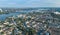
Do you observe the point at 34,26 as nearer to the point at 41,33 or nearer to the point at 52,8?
the point at 41,33

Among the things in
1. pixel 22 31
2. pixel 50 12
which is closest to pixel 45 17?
pixel 50 12

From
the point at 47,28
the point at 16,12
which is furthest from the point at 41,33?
the point at 16,12

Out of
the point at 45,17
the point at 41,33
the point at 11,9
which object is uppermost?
the point at 11,9

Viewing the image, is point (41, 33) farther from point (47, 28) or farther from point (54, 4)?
point (54, 4)

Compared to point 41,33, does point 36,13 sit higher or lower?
higher

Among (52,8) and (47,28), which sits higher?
(52,8)
